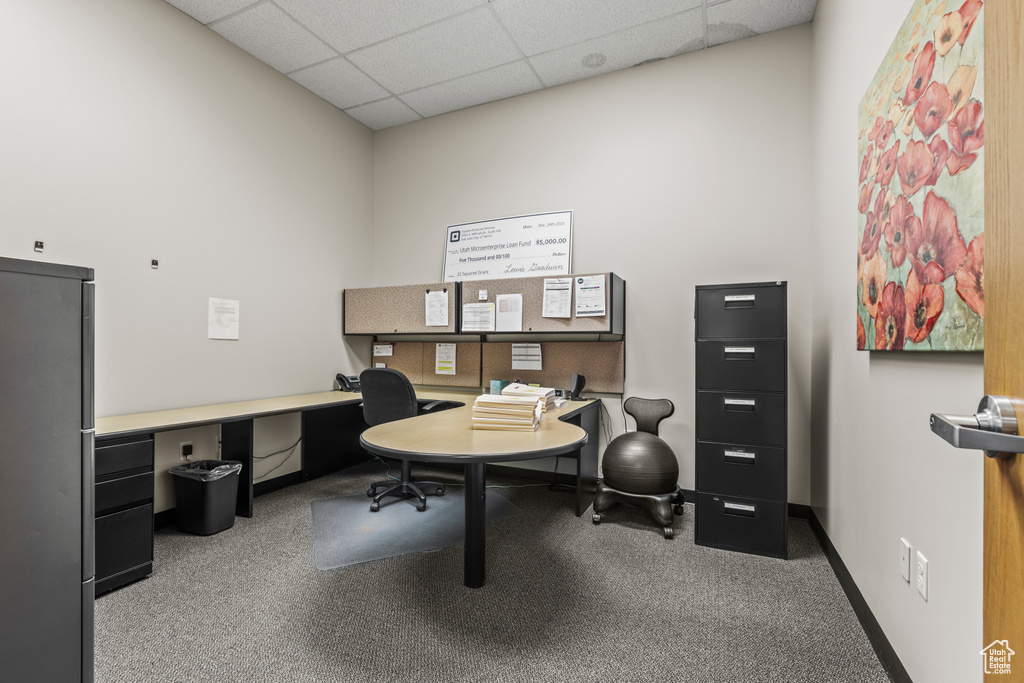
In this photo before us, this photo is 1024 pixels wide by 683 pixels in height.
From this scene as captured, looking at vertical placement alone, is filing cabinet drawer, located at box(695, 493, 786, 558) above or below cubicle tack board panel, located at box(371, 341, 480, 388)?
below

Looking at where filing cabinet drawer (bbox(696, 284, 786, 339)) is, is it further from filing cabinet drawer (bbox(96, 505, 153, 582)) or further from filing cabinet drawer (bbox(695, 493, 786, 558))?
filing cabinet drawer (bbox(96, 505, 153, 582))

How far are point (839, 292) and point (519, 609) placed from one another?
1.88 m

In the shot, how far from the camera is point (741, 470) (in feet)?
7.31

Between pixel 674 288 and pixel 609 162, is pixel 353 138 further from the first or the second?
pixel 674 288

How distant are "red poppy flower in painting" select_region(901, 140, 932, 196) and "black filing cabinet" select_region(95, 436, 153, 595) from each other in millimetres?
2862

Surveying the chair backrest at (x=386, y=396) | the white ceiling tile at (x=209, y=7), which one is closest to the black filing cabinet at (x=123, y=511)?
the chair backrest at (x=386, y=396)

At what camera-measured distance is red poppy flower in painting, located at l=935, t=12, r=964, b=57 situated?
0.99m

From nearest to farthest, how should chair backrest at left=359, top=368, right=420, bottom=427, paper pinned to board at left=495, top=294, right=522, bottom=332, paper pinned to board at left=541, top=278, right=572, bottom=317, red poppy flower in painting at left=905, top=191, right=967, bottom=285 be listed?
1. red poppy flower in painting at left=905, top=191, right=967, bottom=285
2. chair backrest at left=359, top=368, right=420, bottom=427
3. paper pinned to board at left=541, top=278, right=572, bottom=317
4. paper pinned to board at left=495, top=294, right=522, bottom=332

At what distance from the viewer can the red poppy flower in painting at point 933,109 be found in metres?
1.05

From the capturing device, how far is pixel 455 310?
3270mm

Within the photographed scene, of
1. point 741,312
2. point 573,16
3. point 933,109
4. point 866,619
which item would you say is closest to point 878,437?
point 866,619

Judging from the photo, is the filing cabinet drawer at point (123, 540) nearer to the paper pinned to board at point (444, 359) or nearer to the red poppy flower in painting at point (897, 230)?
the paper pinned to board at point (444, 359)

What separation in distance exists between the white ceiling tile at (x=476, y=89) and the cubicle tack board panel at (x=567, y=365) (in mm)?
1879

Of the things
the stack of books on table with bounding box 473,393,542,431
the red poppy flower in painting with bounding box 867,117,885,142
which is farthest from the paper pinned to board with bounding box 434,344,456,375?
the red poppy flower in painting with bounding box 867,117,885,142
